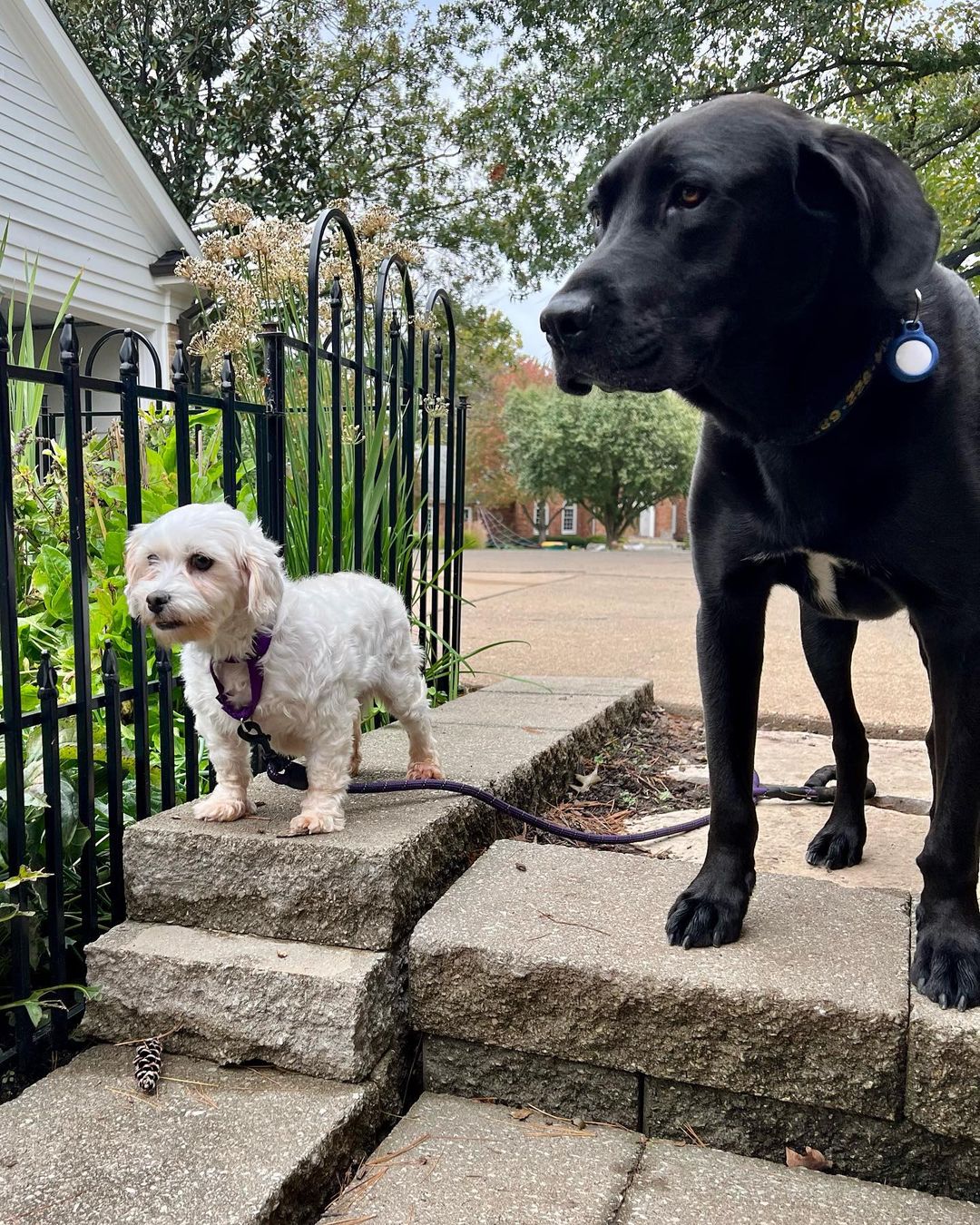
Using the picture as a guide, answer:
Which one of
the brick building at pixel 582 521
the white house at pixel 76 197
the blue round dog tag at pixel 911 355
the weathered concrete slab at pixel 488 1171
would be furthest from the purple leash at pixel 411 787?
the brick building at pixel 582 521

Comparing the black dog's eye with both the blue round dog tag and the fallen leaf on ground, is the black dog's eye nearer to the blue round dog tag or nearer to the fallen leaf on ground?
the blue round dog tag

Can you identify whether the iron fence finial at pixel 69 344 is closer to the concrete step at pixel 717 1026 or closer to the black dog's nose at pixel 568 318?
the black dog's nose at pixel 568 318

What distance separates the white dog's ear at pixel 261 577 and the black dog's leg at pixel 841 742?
55.3 inches

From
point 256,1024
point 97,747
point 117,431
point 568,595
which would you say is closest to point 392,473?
point 117,431

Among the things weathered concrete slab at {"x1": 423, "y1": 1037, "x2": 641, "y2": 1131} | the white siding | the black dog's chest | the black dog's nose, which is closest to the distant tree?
the white siding

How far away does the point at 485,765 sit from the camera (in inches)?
119

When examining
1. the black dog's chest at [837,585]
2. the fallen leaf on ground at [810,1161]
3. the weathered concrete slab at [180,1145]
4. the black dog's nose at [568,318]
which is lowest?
the fallen leaf on ground at [810,1161]

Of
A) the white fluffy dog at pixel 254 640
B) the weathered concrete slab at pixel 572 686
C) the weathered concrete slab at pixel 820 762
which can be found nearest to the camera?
the white fluffy dog at pixel 254 640

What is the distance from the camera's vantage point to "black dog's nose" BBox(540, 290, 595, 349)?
1.83m

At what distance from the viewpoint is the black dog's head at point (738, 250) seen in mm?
1836

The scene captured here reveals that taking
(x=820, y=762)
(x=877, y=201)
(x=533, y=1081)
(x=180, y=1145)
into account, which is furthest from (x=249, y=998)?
(x=820, y=762)

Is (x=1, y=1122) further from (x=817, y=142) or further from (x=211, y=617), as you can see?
(x=817, y=142)

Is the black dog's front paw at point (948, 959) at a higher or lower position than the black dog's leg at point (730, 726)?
lower

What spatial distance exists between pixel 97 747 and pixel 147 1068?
115cm
